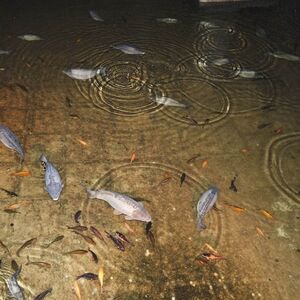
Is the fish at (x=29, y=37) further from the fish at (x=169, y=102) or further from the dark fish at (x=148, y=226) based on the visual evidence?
the dark fish at (x=148, y=226)

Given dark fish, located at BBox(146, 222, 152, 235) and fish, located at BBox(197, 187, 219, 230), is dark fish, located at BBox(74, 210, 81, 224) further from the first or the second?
fish, located at BBox(197, 187, 219, 230)

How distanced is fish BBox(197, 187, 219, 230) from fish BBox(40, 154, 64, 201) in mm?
1531

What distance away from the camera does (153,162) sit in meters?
4.57

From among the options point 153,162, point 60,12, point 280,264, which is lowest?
point 280,264

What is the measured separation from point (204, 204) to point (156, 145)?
1.09 meters

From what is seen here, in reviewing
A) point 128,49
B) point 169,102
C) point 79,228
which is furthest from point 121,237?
point 128,49

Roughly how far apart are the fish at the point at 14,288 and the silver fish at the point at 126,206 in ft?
3.75

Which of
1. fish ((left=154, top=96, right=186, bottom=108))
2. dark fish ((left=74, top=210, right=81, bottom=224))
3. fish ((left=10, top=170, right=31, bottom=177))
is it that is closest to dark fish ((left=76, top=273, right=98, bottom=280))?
dark fish ((left=74, top=210, right=81, bottom=224))

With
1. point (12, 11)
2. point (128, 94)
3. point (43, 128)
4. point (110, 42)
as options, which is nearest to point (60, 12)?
point (12, 11)

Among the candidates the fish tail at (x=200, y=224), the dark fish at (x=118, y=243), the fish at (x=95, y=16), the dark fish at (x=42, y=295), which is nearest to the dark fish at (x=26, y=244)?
the dark fish at (x=42, y=295)

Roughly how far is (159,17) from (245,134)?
3.33 m

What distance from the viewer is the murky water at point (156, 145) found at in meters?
3.63

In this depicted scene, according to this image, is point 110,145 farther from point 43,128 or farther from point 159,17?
point 159,17

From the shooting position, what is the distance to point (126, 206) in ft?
12.8
